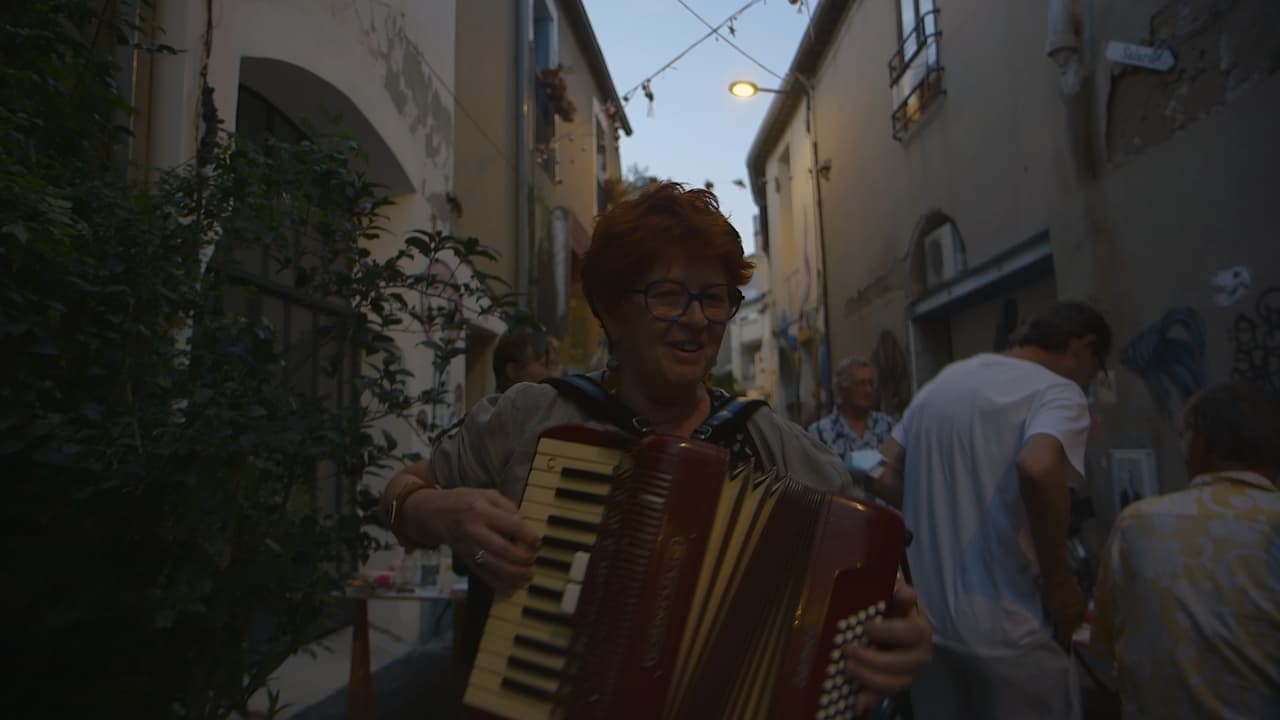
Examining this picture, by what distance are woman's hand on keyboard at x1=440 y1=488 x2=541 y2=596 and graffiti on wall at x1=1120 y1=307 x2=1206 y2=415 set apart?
4.80m

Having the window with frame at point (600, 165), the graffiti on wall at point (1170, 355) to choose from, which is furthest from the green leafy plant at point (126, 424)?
the window with frame at point (600, 165)

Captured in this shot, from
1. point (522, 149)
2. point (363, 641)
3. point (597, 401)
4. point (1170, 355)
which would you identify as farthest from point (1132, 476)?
point (522, 149)

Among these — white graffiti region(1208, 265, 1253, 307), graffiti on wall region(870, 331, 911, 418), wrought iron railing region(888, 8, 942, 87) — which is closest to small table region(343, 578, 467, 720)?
white graffiti region(1208, 265, 1253, 307)

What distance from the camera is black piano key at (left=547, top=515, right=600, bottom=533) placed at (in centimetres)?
115

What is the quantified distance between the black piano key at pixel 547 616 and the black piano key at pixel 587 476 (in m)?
0.19

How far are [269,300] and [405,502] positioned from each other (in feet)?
→ 12.1

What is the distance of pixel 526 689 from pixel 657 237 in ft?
2.78

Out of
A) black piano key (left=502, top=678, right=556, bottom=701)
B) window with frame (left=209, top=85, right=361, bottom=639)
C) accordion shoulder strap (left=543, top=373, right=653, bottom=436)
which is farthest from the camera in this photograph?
window with frame (left=209, top=85, right=361, bottom=639)

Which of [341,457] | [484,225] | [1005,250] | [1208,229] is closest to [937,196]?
[1005,250]

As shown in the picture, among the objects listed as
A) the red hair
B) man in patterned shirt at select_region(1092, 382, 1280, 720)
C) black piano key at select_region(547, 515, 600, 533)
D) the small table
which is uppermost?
the red hair

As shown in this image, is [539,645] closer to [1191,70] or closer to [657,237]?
[657,237]

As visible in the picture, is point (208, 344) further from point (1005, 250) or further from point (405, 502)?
point (1005, 250)

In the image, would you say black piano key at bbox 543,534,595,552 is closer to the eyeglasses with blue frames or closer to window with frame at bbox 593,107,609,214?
the eyeglasses with blue frames

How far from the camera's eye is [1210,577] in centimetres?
202
